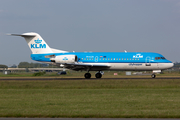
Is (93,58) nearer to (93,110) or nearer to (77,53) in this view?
(77,53)

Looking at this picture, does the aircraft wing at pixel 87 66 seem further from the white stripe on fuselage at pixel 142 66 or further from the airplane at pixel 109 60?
the white stripe on fuselage at pixel 142 66

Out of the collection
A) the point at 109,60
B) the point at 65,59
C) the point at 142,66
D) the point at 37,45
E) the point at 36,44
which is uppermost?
the point at 36,44

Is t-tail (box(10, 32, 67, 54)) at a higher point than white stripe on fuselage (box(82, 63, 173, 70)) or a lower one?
higher

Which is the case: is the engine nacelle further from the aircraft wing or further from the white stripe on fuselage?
the white stripe on fuselage

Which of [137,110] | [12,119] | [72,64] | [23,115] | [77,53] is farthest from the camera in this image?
[77,53]

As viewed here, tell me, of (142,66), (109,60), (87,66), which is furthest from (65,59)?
(142,66)

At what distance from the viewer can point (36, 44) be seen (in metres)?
42.2

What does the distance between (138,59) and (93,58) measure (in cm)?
690

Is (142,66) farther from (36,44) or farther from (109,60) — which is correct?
(36,44)

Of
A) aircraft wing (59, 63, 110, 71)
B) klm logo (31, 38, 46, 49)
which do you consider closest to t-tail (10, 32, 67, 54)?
klm logo (31, 38, 46, 49)

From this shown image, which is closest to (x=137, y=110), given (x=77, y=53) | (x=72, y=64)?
(x=72, y=64)

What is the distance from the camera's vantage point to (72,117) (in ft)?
35.2

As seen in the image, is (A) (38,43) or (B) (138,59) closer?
(B) (138,59)

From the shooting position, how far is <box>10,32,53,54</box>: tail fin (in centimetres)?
4209
